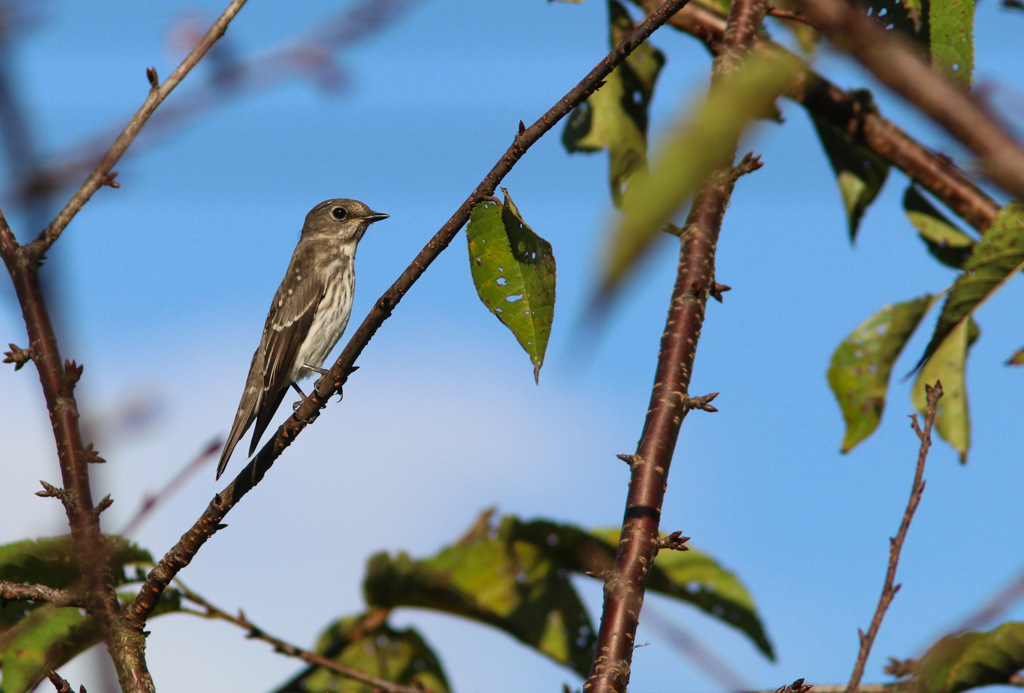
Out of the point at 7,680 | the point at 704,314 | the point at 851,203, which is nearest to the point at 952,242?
the point at 851,203

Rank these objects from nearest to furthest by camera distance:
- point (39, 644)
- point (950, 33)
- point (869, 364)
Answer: point (950, 33)
point (39, 644)
point (869, 364)

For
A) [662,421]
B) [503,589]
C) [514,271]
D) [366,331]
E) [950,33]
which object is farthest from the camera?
[503,589]

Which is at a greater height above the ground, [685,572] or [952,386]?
[952,386]

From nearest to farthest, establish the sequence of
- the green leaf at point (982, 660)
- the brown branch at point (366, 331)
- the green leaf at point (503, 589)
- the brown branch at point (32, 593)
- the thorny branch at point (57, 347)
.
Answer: the brown branch at point (366, 331)
the thorny branch at point (57, 347)
the brown branch at point (32, 593)
the green leaf at point (982, 660)
the green leaf at point (503, 589)

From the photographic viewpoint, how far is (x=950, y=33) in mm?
2551

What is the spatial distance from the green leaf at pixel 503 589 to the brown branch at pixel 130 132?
2.42 meters

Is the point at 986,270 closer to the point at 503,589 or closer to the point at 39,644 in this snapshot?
the point at 503,589

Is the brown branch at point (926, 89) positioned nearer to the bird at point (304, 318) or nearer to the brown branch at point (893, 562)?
the brown branch at point (893, 562)

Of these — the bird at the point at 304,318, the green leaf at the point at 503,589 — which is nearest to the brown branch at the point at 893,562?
the green leaf at the point at 503,589

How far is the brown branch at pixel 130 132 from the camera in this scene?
265 cm

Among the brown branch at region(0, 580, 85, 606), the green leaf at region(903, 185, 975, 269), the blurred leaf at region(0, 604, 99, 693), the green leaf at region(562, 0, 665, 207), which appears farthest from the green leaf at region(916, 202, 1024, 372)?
the blurred leaf at region(0, 604, 99, 693)

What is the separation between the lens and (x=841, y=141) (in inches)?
252

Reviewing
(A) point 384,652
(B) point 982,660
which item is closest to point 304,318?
(A) point 384,652

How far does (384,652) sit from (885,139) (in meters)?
4.21
